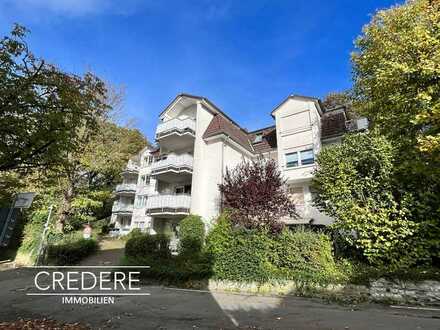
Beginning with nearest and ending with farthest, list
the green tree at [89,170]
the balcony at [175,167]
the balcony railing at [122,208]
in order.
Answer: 1. the balcony at [175,167]
2. the green tree at [89,170]
3. the balcony railing at [122,208]

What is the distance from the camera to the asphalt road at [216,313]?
22.4 ft

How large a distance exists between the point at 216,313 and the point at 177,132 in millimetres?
17387

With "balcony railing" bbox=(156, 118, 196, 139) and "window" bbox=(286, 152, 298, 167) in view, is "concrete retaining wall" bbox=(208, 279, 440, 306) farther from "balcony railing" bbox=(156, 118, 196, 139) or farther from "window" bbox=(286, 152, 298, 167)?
"balcony railing" bbox=(156, 118, 196, 139)

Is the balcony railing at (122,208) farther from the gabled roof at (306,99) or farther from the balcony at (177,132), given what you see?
the gabled roof at (306,99)

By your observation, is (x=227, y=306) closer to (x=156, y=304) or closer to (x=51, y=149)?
(x=156, y=304)

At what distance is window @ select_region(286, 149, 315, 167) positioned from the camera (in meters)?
20.9

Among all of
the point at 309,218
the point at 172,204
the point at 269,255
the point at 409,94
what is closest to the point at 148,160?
the point at 172,204

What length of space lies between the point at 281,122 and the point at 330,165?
1226 cm

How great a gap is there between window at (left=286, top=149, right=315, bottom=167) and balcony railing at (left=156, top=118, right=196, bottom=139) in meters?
8.89

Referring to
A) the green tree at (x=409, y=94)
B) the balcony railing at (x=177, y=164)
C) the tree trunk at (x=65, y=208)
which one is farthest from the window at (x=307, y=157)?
the tree trunk at (x=65, y=208)

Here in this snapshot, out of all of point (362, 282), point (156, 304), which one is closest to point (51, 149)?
point (156, 304)

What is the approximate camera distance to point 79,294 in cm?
1128

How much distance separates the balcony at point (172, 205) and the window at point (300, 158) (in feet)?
29.9

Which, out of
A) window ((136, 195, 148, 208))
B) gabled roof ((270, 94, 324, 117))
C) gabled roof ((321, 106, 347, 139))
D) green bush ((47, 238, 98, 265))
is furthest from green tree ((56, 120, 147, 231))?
gabled roof ((321, 106, 347, 139))
